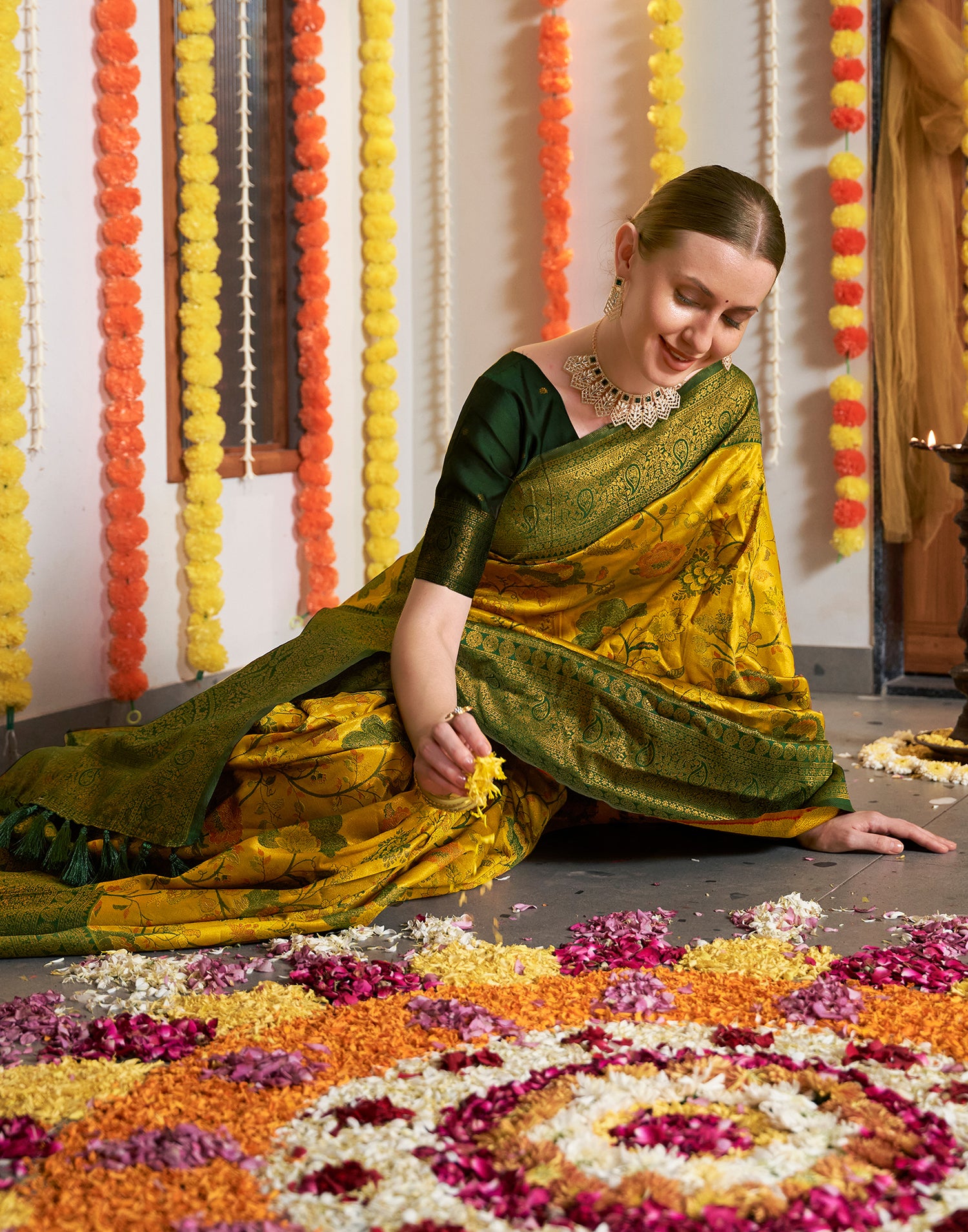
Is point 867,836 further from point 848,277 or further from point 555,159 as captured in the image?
point 555,159

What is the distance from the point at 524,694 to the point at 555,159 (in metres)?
2.83

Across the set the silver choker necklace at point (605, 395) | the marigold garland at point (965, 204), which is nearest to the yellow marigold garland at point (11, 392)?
the silver choker necklace at point (605, 395)

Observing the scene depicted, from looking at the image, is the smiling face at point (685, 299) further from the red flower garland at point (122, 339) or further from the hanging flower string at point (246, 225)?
the hanging flower string at point (246, 225)

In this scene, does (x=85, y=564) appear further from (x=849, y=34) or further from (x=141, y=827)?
(x=849, y=34)

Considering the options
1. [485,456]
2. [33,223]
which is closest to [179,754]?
[485,456]

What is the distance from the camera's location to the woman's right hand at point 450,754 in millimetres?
2227

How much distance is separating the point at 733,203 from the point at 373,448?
9.17ft

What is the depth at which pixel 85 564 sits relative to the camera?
151 inches

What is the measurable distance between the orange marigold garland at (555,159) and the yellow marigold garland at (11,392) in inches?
75.8

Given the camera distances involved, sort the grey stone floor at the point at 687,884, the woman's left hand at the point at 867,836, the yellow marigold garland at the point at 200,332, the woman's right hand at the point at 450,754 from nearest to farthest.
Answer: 1. the woman's right hand at the point at 450,754
2. the grey stone floor at the point at 687,884
3. the woman's left hand at the point at 867,836
4. the yellow marigold garland at the point at 200,332

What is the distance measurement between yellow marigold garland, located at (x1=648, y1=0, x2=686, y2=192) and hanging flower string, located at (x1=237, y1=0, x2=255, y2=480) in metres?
1.29

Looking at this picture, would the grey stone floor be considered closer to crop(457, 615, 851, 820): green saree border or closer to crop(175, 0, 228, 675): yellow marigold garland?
crop(457, 615, 851, 820): green saree border

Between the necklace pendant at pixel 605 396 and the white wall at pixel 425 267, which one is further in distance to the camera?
the white wall at pixel 425 267

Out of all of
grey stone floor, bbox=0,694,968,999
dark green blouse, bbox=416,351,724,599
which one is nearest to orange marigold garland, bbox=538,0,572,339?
dark green blouse, bbox=416,351,724,599
